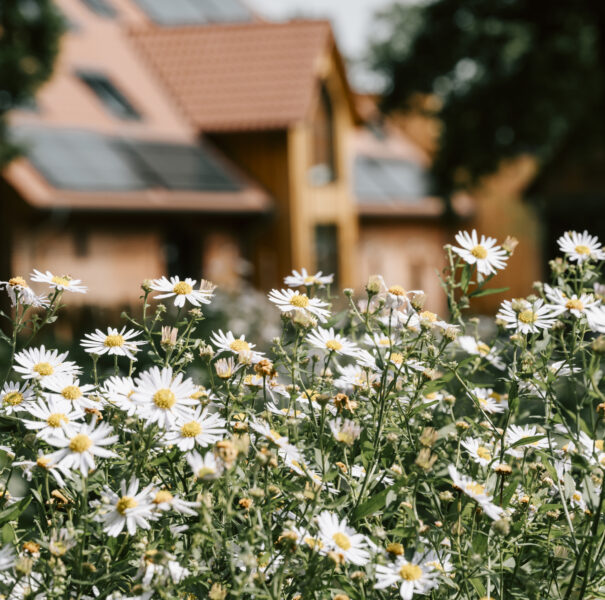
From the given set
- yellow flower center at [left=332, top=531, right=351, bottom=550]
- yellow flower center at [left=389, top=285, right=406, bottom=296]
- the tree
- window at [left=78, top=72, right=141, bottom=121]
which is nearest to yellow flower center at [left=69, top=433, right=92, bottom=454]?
yellow flower center at [left=332, top=531, right=351, bottom=550]

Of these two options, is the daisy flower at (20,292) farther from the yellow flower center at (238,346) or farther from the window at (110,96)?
the window at (110,96)

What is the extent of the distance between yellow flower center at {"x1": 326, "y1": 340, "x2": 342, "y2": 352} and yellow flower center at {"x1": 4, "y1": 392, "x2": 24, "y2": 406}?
2.07 ft

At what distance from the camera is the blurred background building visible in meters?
13.5

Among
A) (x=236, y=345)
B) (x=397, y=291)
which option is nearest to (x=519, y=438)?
(x=397, y=291)

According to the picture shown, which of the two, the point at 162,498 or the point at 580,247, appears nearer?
the point at 162,498

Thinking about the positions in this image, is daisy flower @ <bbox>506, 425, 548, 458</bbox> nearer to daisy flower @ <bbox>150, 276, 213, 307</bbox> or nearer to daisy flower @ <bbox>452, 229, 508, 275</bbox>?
daisy flower @ <bbox>452, 229, 508, 275</bbox>

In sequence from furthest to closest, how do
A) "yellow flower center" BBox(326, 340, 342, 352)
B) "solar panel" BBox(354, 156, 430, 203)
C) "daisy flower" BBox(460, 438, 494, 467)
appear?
"solar panel" BBox(354, 156, 430, 203) < "yellow flower center" BBox(326, 340, 342, 352) < "daisy flower" BBox(460, 438, 494, 467)

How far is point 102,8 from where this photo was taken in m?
17.7

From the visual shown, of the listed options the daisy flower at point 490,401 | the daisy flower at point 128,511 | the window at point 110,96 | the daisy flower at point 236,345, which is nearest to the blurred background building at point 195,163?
the window at point 110,96

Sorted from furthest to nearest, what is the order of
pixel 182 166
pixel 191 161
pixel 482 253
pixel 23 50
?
pixel 191 161 → pixel 182 166 → pixel 23 50 → pixel 482 253

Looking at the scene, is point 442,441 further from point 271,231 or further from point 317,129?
point 317,129

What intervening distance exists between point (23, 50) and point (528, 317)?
922cm

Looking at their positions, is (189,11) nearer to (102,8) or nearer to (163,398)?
(102,8)

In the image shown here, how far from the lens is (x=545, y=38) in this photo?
17.2 m
